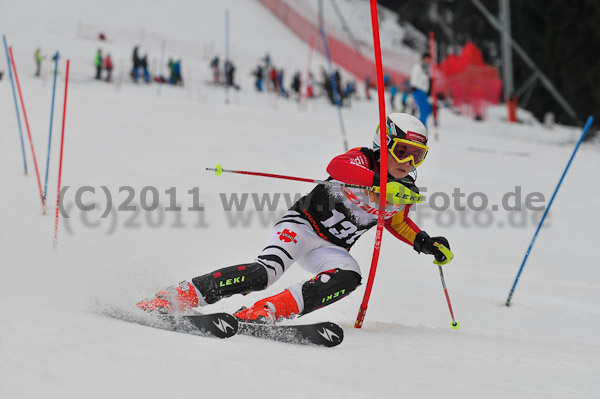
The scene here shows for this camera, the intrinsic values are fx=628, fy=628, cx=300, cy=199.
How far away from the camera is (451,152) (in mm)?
13086

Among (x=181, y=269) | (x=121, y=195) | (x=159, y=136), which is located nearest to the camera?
(x=181, y=269)

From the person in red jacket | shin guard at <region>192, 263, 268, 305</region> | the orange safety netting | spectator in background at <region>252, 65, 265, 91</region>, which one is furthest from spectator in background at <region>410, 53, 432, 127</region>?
the orange safety netting

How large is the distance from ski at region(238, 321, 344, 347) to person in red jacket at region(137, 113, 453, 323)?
15cm

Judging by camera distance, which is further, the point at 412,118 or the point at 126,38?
the point at 126,38

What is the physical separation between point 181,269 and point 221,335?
7.66 ft

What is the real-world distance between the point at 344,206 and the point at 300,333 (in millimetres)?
958

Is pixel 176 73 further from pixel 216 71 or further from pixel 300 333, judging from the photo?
pixel 300 333

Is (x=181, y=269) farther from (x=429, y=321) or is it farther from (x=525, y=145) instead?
(x=525, y=145)

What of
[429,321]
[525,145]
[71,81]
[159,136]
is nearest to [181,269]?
[429,321]

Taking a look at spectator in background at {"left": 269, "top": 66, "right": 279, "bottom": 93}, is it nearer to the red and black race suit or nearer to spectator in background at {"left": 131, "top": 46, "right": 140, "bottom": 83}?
spectator in background at {"left": 131, "top": 46, "right": 140, "bottom": 83}

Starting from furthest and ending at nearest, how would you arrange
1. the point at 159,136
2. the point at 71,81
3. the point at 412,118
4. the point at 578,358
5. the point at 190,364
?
1. the point at 71,81
2. the point at 159,136
3. the point at 412,118
4. the point at 578,358
5. the point at 190,364

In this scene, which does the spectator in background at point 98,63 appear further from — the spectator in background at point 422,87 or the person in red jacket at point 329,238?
the person in red jacket at point 329,238

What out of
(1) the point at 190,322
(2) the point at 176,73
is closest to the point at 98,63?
(2) the point at 176,73

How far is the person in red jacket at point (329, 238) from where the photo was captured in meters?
3.19
